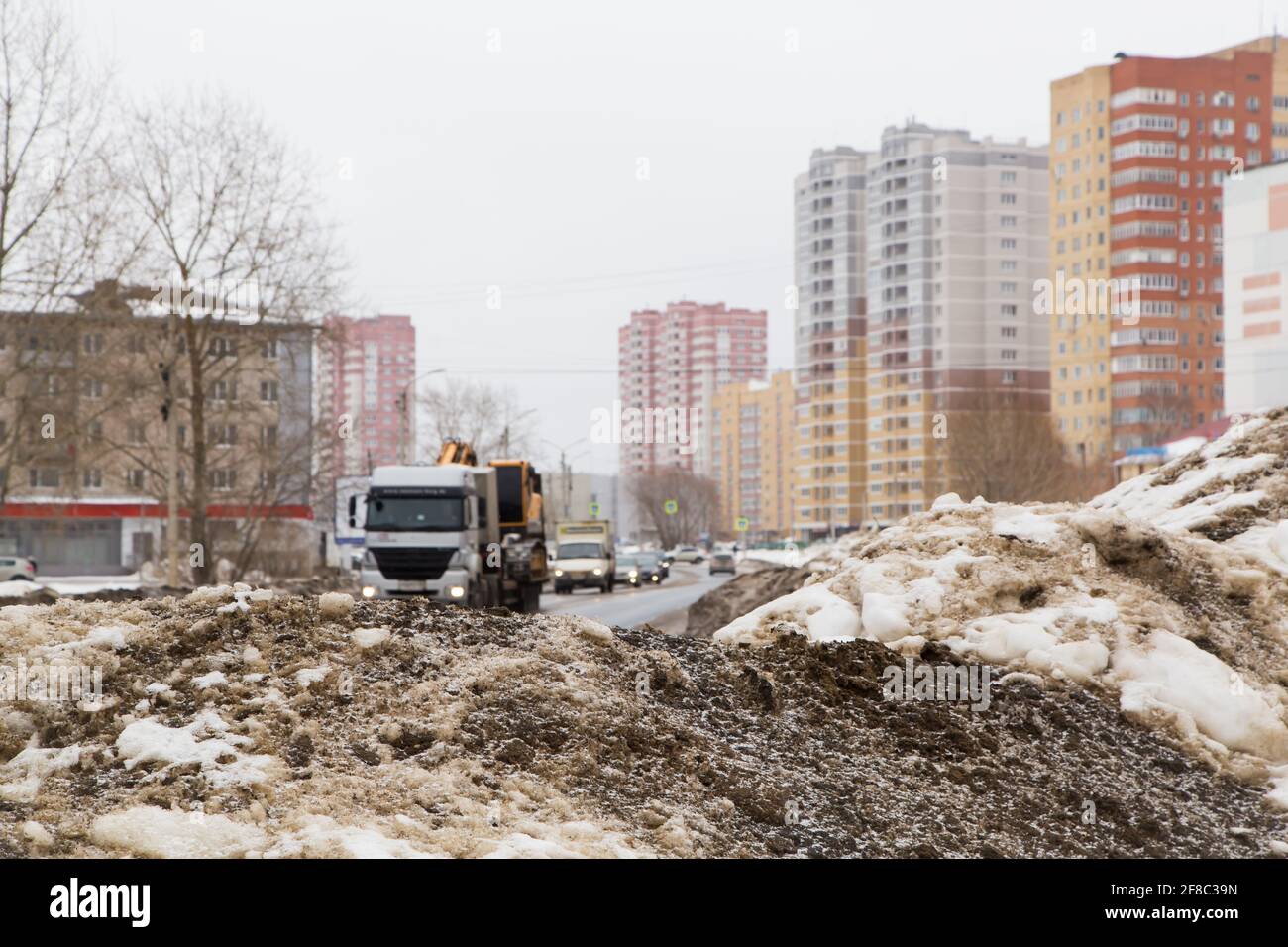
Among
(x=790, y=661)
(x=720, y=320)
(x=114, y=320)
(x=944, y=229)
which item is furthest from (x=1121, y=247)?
(x=790, y=661)

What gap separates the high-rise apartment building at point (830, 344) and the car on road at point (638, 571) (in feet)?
241

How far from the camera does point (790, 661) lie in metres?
11.4

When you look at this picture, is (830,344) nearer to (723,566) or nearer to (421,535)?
(723,566)

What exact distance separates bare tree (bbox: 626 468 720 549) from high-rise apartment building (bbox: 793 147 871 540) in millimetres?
9751

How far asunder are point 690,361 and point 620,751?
176 m

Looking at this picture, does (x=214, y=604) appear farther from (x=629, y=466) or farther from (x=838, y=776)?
(x=629, y=466)

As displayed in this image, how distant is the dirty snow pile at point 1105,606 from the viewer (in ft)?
36.1

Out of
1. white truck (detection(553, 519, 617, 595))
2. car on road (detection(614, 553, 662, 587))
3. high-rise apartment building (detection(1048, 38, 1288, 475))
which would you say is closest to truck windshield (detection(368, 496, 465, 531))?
white truck (detection(553, 519, 617, 595))

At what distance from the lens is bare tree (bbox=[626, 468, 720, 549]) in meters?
137

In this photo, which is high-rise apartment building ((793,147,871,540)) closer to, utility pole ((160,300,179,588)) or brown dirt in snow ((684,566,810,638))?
utility pole ((160,300,179,588))

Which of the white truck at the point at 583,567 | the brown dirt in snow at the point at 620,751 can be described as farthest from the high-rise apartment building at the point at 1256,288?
the brown dirt in snow at the point at 620,751

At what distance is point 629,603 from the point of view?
3719 cm

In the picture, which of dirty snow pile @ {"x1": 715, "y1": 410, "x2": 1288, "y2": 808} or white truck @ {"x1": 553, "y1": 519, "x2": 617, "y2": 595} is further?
white truck @ {"x1": 553, "y1": 519, "x2": 617, "y2": 595}
